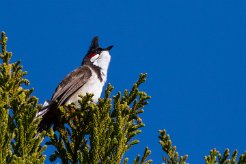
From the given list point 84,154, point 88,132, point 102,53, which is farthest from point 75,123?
point 102,53

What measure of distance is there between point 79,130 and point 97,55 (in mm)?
3550

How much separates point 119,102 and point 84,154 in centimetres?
64

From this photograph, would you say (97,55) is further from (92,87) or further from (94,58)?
(92,87)

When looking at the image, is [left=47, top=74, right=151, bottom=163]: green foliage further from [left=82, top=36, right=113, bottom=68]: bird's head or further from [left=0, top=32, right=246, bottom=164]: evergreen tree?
[left=82, top=36, right=113, bottom=68]: bird's head

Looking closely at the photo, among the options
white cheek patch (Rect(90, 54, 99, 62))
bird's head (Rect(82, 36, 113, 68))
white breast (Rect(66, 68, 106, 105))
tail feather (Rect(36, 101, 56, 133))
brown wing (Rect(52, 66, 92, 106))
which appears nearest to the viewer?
tail feather (Rect(36, 101, 56, 133))

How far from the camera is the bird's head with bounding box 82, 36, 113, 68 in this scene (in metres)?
7.50

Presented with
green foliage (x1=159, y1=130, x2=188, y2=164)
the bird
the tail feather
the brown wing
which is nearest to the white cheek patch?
the bird

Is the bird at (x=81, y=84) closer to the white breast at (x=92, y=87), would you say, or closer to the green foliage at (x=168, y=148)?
the white breast at (x=92, y=87)

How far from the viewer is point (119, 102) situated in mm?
4066

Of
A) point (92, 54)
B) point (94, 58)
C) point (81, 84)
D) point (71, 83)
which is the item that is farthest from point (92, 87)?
point (92, 54)

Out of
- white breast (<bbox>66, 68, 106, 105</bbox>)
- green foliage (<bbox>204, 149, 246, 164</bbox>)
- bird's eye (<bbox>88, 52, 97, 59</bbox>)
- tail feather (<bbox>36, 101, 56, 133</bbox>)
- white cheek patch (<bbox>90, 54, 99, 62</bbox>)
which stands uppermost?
bird's eye (<bbox>88, 52, 97, 59</bbox>)

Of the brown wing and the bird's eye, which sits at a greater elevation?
the bird's eye

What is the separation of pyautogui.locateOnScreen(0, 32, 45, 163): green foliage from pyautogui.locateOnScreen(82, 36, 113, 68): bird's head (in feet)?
10.7

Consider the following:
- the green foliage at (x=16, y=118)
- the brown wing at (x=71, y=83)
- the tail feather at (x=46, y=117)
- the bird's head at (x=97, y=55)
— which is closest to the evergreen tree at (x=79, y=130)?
the green foliage at (x=16, y=118)
